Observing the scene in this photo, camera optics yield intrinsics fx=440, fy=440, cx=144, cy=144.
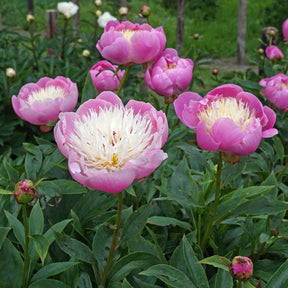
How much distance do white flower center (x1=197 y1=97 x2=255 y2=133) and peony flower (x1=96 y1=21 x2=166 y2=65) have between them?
0.74ft

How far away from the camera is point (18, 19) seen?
789 centimetres

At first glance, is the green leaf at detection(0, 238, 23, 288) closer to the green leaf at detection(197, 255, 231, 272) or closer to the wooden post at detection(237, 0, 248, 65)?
the green leaf at detection(197, 255, 231, 272)

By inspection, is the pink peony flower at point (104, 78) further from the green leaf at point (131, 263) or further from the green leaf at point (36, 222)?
the green leaf at point (131, 263)

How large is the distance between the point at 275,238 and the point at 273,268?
0.30 ft

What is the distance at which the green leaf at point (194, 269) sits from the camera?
77 centimetres

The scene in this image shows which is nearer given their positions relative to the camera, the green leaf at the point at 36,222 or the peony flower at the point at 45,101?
the green leaf at the point at 36,222

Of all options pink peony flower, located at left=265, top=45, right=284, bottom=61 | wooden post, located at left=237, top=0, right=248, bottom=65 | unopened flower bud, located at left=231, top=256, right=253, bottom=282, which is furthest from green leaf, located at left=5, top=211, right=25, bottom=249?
wooden post, located at left=237, top=0, right=248, bottom=65

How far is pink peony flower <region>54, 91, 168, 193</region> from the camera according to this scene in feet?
2.05

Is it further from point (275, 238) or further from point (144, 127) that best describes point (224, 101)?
point (275, 238)

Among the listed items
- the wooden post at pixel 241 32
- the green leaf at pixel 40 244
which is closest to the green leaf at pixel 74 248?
the green leaf at pixel 40 244

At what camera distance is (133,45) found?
96cm

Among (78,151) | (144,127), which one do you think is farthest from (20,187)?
(144,127)

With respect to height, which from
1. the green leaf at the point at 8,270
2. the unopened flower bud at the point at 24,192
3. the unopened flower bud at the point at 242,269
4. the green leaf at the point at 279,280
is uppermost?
the unopened flower bud at the point at 24,192

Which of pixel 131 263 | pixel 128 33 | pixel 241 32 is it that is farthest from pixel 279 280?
pixel 241 32
